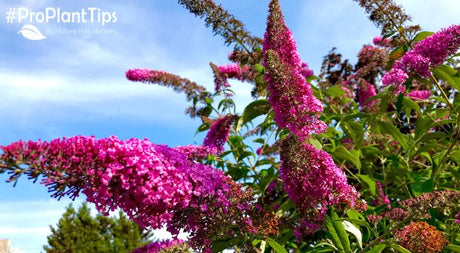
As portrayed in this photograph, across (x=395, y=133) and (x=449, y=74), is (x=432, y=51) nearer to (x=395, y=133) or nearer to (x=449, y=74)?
(x=449, y=74)

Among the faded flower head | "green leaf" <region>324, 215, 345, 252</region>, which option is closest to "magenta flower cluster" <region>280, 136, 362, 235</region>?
"green leaf" <region>324, 215, 345, 252</region>

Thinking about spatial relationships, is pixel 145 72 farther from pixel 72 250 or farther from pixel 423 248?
pixel 72 250

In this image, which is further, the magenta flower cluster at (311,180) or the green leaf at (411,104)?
the green leaf at (411,104)

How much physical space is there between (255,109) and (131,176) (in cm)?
182

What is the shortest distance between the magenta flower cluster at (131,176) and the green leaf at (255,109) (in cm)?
137

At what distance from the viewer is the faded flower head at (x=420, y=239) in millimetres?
2363

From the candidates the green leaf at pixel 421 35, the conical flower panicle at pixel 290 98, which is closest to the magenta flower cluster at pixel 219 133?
the conical flower panicle at pixel 290 98

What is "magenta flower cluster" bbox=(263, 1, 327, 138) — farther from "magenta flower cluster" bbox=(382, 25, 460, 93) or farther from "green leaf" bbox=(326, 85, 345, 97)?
"green leaf" bbox=(326, 85, 345, 97)

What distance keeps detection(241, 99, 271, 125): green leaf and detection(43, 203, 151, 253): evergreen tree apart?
14588 millimetres

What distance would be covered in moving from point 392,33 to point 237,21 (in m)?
1.15

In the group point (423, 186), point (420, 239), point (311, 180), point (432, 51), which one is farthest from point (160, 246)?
point (432, 51)

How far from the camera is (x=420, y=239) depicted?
238 centimetres

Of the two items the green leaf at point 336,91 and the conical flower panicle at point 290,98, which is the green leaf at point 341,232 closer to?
the conical flower panicle at point 290,98

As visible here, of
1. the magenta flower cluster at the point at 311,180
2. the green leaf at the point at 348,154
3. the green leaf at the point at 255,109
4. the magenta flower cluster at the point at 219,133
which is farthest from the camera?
the magenta flower cluster at the point at 219,133
